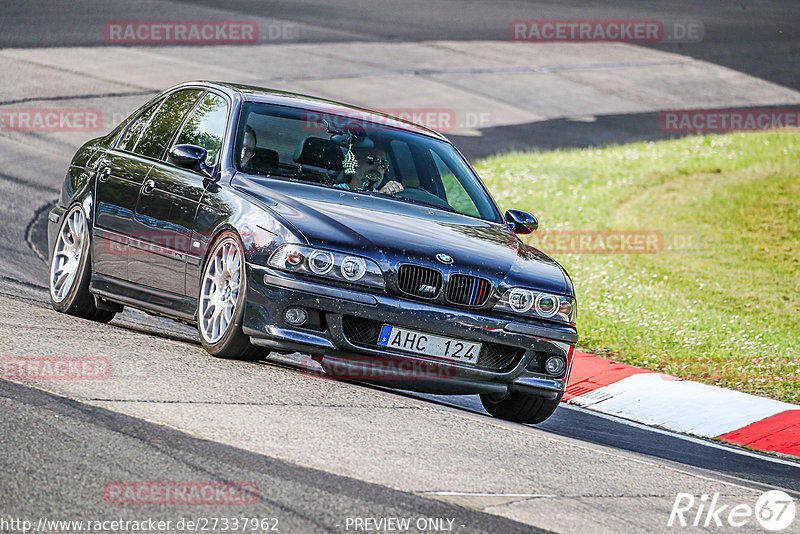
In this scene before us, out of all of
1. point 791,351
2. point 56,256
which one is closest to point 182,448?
point 56,256

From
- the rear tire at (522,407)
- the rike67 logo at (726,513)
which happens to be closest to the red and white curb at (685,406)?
the rear tire at (522,407)

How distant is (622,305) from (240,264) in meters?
6.40

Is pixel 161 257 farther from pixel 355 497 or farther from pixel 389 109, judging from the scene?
pixel 389 109

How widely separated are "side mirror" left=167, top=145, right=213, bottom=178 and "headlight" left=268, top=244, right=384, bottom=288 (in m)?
1.18

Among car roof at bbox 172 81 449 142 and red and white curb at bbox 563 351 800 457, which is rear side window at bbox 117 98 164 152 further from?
red and white curb at bbox 563 351 800 457

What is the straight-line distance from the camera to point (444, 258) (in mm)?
7094

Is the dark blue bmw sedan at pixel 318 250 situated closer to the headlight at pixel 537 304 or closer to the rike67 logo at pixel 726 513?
the headlight at pixel 537 304

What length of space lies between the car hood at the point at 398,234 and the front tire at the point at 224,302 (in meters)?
0.37

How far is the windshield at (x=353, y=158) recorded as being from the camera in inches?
316

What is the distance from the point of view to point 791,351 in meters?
11.3

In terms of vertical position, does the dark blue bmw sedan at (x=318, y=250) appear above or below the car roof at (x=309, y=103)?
below

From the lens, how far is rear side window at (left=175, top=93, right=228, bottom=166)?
8.14 meters

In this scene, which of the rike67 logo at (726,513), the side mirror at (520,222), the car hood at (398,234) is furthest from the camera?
the side mirror at (520,222)

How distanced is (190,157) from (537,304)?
2309mm
